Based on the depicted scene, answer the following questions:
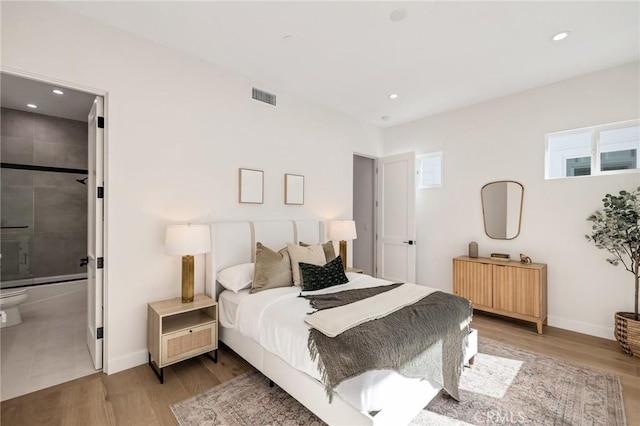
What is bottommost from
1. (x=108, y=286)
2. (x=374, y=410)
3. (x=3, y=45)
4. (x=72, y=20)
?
(x=374, y=410)

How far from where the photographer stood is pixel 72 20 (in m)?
2.31

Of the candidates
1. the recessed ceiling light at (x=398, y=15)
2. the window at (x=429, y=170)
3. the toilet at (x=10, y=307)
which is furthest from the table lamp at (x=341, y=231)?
the toilet at (x=10, y=307)

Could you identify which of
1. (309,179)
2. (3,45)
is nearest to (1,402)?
(3,45)

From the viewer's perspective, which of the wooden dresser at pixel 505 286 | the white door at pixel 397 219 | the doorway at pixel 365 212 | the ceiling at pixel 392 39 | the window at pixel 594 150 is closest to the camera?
the ceiling at pixel 392 39

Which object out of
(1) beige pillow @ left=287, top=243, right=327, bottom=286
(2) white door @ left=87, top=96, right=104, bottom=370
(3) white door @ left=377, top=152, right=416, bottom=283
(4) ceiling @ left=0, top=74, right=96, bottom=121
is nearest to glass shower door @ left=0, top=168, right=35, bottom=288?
(4) ceiling @ left=0, top=74, right=96, bottom=121

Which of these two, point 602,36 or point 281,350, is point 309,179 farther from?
point 602,36

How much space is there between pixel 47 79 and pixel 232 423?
2900 mm

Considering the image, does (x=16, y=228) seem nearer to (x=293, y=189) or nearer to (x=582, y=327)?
(x=293, y=189)

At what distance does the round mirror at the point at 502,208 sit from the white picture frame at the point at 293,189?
8.54 ft

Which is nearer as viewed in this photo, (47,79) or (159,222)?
(47,79)

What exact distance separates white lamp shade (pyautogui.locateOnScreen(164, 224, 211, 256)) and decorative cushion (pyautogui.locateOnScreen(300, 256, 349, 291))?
964 mm

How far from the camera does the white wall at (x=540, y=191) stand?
10.5ft

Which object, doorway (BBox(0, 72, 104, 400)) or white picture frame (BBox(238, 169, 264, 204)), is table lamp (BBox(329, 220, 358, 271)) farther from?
doorway (BBox(0, 72, 104, 400))

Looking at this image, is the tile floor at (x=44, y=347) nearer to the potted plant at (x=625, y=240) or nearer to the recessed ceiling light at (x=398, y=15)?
the recessed ceiling light at (x=398, y=15)
